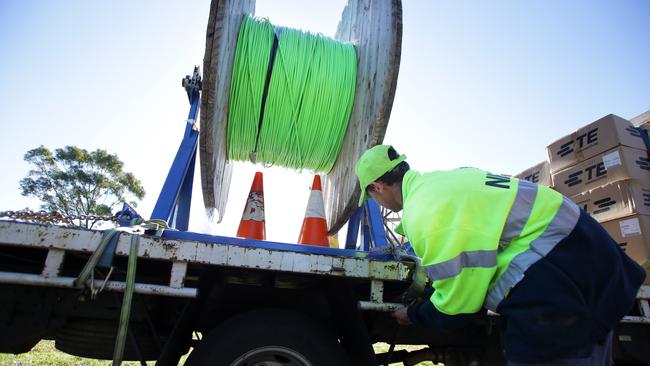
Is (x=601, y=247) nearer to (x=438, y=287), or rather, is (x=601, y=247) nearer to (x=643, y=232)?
(x=438, y=287)

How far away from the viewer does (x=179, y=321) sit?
1.86 metres

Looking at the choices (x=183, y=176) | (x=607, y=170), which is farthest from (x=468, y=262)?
(x=607, y=170)

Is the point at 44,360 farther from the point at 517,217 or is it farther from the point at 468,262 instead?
the point at 517,217

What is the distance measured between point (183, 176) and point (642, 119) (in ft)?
14.8

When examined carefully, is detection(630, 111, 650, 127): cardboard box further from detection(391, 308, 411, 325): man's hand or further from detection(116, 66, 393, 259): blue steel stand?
detection(391, 308, 411, 325): man's hand

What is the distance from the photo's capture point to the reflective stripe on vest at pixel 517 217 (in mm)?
1406

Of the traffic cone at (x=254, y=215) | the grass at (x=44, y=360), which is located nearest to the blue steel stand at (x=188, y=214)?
the traffic cone at (x=254, y=215)

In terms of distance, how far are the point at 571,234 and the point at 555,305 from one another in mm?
291

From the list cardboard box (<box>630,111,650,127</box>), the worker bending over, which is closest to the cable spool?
the worker bending over

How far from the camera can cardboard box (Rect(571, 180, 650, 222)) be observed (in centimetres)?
311

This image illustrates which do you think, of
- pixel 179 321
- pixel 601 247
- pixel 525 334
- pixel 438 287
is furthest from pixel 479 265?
pixel 179 321

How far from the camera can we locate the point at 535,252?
1.36m

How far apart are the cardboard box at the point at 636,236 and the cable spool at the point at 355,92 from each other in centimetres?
221

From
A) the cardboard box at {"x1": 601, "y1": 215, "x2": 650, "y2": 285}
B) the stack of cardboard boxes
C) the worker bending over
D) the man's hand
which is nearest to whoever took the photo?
the worker bending over
